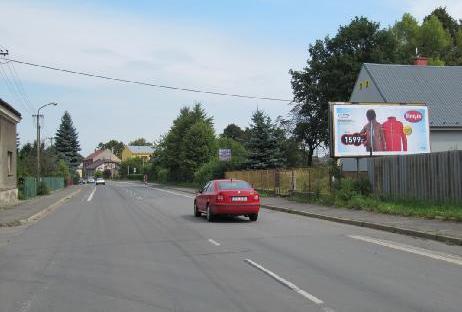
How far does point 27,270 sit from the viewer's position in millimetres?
10055

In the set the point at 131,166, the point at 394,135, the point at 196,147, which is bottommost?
the point at 394,135

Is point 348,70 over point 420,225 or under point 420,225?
over

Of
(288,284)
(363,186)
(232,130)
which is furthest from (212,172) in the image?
(232,130)

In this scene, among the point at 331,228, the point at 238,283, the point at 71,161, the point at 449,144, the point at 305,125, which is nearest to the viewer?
the point at 238,283

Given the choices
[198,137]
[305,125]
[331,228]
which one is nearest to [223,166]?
[305,125]

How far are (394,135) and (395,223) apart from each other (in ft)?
45.9

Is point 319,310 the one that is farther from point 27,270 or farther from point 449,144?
point 449,144

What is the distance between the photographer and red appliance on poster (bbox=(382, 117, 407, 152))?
2938cm

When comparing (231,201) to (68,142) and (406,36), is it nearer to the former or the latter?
(406,36)

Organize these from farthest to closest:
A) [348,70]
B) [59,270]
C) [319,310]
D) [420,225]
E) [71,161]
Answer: [71,161] → [348,70] → [420,225] → [59,270] → [319,310]

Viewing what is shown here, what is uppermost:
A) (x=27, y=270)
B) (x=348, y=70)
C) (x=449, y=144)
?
(x=348, y=70)

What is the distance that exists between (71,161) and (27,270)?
121 m

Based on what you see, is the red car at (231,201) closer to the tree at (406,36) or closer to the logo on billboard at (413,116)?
the logo on billboard at (413,116)

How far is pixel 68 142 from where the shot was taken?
5012 inches
